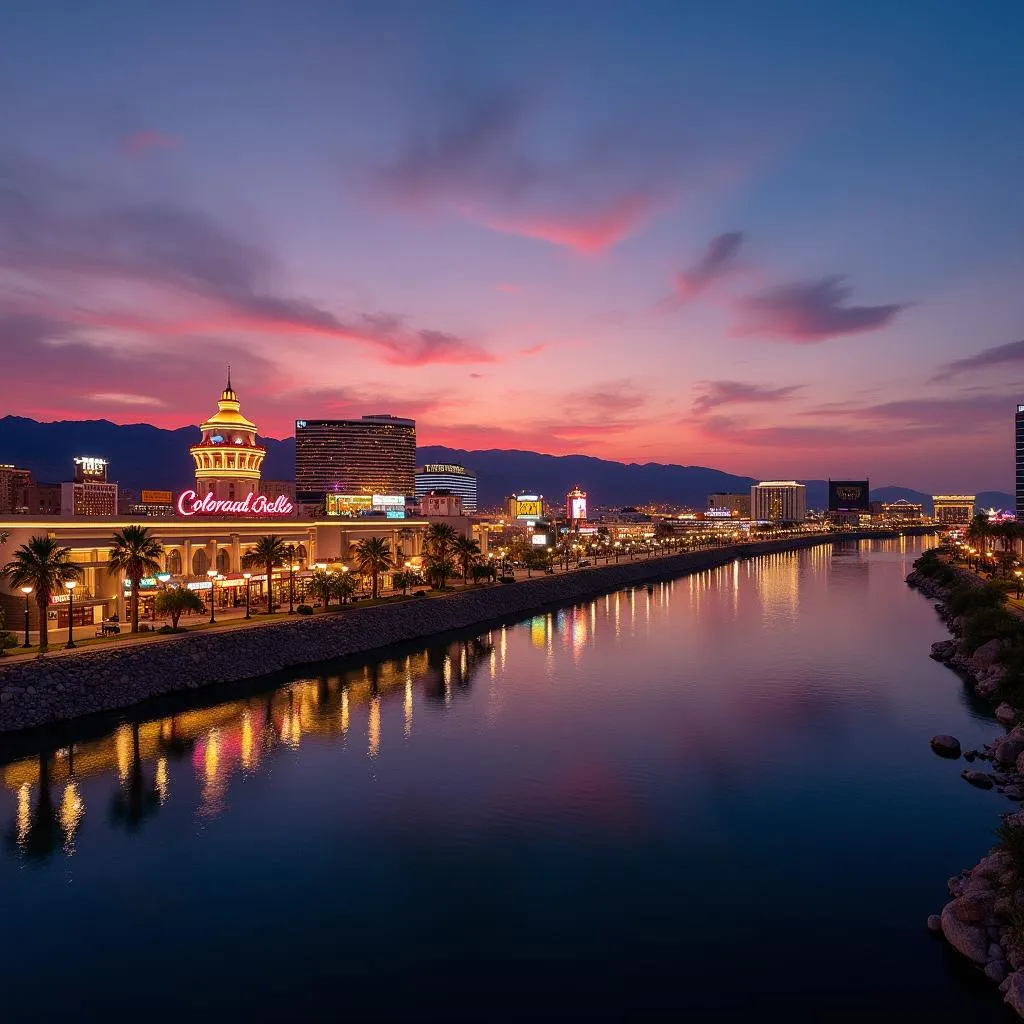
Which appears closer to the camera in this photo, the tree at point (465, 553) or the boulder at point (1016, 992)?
the boulder at point (1016, 992)

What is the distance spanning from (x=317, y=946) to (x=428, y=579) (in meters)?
78.8

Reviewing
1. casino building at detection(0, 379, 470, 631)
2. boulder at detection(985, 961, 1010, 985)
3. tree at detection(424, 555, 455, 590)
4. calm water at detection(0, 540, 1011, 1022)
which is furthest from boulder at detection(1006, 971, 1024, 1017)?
tree at detection(424, 555, 455, 590)

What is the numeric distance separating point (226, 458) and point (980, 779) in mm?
91434

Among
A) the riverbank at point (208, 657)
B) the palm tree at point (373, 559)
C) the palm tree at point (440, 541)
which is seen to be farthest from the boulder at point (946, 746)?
the palm tree at point (440, 541)

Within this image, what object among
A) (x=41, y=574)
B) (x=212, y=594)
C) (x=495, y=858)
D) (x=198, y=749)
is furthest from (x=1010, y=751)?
(x=212, y=594)

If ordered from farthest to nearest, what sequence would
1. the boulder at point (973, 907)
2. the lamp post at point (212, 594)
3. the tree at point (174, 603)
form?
the lamp post at point (212, 594)
the tree at point (174, 603)
the boulder at point (973, 907)

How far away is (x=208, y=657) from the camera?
5759 cm

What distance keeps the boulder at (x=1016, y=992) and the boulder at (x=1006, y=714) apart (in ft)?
97.5

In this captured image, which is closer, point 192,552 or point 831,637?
point 192,552

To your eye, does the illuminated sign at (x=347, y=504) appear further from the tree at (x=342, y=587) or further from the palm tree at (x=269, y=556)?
the palm tree at (x=269, y=556)

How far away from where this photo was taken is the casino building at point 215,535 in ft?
204

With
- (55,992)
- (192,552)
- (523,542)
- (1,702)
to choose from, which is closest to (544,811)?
(55,992)

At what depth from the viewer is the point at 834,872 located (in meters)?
28.3

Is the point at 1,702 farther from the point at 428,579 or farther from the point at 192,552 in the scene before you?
the point at 428,579
